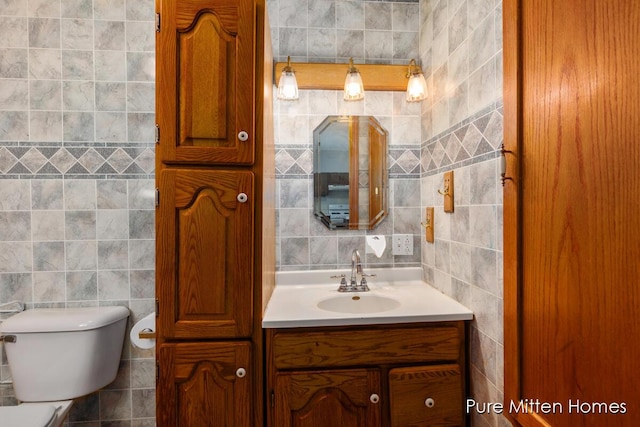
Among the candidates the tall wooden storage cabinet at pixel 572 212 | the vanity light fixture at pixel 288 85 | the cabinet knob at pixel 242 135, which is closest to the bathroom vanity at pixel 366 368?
the tall wooden storage cabinet at pixel 572 212

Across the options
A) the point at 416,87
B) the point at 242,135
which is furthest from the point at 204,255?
the point at 416,87

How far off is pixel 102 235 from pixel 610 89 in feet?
6.41

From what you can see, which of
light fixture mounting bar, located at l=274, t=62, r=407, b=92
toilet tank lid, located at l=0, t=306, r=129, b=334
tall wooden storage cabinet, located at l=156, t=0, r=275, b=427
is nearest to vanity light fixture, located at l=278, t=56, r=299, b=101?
light fixture mounting bar, located at l=274, t=62, r=407, b=92

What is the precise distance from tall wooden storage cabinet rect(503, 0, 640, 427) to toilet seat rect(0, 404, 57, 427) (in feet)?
5.43

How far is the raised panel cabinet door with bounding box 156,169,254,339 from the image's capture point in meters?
1.16

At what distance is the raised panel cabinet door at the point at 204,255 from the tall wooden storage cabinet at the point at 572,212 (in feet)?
2.81

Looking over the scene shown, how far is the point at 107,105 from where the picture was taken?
1.62 m

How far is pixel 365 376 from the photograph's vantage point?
1201 mm

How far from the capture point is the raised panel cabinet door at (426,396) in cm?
120

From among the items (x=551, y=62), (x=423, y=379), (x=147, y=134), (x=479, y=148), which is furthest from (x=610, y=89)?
(x=147, y=134)

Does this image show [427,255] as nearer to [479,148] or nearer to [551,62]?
[479,148]

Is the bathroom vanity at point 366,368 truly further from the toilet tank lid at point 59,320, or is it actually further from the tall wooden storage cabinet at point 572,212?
the toilet tank lid at point 59,320

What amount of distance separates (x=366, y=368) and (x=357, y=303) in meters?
0.37

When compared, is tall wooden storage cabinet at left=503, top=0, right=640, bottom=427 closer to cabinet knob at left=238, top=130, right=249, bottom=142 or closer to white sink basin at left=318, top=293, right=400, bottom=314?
white sink basin at left=318, top=293, right=400, bottom=314
